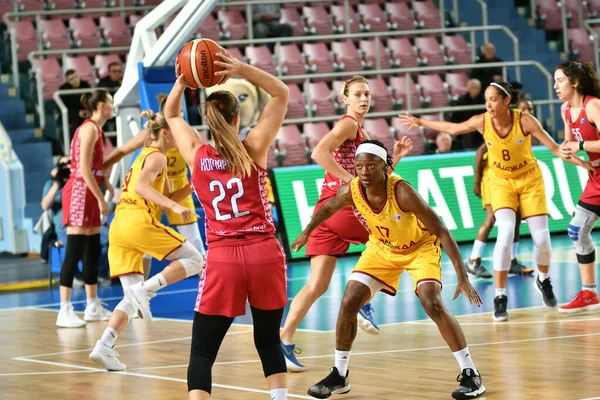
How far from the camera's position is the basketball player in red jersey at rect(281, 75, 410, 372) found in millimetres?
7688

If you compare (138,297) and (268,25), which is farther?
(268,25)

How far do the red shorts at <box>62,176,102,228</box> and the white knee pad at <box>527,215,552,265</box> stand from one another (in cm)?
402

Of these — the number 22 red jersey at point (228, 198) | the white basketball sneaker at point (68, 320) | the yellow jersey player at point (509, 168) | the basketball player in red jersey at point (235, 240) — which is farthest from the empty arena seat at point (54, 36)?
the number 22 red jersey at point (228, 198)

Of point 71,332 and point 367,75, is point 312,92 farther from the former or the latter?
point 71,332

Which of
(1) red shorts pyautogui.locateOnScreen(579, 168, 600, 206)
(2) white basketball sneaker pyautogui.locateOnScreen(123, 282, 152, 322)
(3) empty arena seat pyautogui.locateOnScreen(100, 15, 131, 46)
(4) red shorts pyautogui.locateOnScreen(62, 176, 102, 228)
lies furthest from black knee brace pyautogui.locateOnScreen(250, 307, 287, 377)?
(3) empty arena seat pyautogui.locateOnScreen(100, 15, 131, 46)

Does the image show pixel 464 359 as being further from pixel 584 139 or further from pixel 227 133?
pixel 584 139

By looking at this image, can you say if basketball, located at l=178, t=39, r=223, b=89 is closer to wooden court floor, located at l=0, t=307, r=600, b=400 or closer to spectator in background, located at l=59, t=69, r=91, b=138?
wooden court floor, located at l=0, t=307, r=600, b=400

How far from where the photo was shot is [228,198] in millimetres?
5281

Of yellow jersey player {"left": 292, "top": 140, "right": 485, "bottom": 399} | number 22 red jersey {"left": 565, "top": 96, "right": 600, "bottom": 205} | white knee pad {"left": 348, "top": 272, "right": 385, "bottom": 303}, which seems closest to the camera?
yellow jersey player {"left": 292, "top": 140, "right": 485, "bottom": 399}

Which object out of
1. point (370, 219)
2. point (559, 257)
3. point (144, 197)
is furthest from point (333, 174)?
point (559, 257)

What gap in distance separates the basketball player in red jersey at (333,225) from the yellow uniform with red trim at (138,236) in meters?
1.58

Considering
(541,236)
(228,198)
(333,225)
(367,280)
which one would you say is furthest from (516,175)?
(228,198)

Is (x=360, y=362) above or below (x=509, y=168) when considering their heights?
below

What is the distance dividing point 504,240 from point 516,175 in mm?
603
